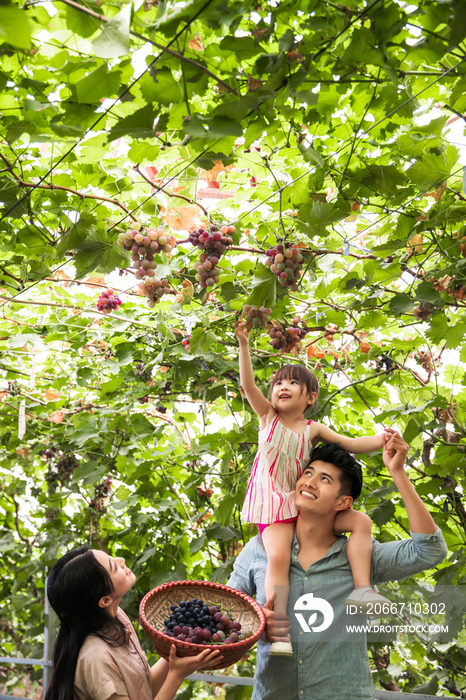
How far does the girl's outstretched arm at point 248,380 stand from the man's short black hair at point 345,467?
265 mm

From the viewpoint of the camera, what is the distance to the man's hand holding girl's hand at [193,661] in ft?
4.29

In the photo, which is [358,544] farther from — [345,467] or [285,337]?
[285,337]

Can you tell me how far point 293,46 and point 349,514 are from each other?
51.4 inches

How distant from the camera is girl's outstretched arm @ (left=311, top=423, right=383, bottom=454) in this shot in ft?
5.57

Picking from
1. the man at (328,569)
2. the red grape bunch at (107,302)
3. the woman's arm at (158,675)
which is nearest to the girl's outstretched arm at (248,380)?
the man at (328,569)

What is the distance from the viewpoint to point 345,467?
5.56 feet

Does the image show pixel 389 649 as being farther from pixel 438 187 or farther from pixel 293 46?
pixel 293 46

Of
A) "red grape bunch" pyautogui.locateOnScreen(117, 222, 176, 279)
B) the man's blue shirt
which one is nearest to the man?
the man's blue shirt

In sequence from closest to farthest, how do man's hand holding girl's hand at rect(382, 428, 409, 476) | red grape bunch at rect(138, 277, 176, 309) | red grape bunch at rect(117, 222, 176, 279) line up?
man's hand holding girl's hand at rect(382, 428, 409, 476), red grape bunch at rect(117, 222, 176, 279), red grape bunch at rect(138, 277, 176, 309)

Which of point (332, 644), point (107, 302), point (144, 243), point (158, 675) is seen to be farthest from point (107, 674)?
point (107, 302)

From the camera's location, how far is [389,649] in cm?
281

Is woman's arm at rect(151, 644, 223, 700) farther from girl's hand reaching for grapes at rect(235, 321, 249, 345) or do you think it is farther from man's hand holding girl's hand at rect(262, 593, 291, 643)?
girl's hand reaching for grapes at rect(235, 321, 249, 345)

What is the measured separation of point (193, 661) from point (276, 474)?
2.09 feet

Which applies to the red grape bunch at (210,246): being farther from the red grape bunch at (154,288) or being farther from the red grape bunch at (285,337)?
the red grape bunch at (285,337)
